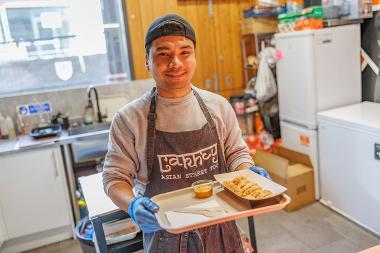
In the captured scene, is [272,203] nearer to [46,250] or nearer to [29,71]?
[46,250]

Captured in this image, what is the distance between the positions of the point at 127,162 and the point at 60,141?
1.74 metres

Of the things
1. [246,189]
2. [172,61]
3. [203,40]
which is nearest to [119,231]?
[246,189]

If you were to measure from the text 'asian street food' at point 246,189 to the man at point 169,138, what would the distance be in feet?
0.24

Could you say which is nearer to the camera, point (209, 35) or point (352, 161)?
point (352, 161)

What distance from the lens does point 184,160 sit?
1.23m

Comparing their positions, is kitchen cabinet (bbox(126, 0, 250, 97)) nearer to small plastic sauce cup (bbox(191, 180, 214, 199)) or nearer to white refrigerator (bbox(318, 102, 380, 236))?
white refrigerator (bbox(318, 102, 380, 236))

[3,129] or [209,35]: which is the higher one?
[209,35]

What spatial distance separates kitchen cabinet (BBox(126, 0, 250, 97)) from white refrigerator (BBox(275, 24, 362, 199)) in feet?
2.13

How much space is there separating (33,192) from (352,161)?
2467 millimetres

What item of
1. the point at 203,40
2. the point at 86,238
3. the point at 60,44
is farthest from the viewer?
the point at 203,40

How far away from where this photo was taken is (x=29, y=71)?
3.21 meters

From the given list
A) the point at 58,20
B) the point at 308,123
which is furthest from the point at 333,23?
the point at 58,20

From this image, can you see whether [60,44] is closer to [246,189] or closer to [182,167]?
[182,167]

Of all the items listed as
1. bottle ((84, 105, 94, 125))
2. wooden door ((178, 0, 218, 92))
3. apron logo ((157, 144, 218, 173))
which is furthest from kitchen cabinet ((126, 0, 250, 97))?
apron logo ((157, 144, 218, 173))
